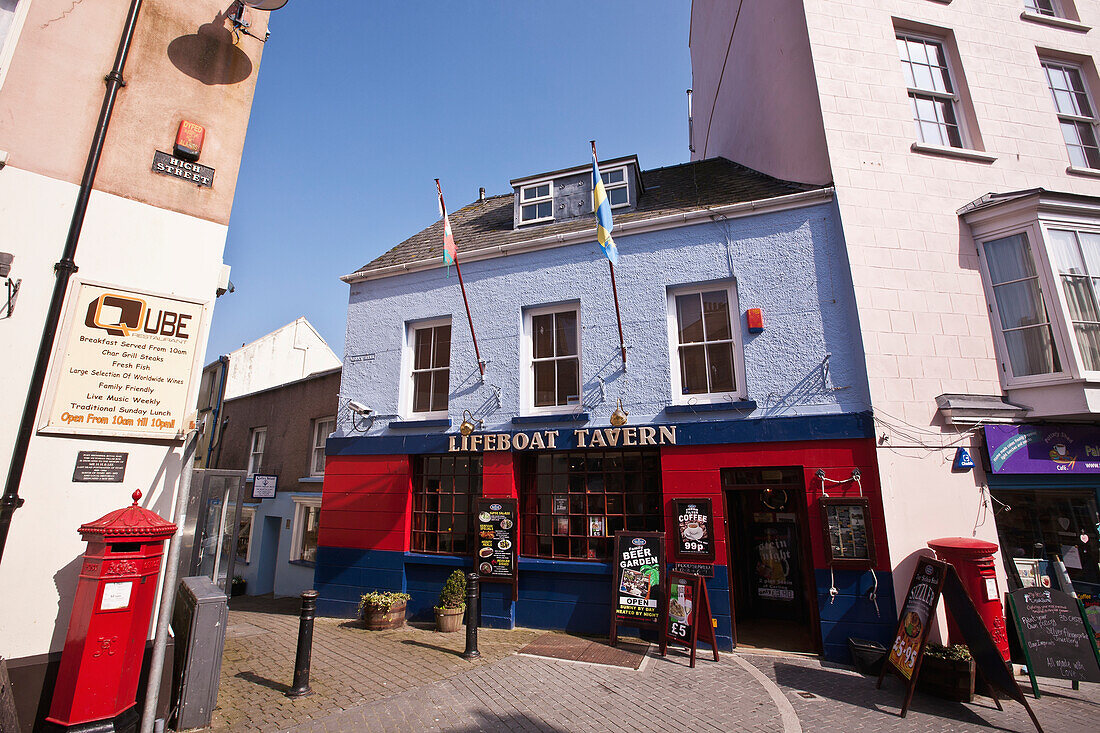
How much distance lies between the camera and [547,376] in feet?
32.1

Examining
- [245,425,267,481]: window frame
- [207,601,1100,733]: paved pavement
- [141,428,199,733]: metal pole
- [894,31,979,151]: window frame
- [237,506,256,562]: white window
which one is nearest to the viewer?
[141,428,199,733]: metal pole

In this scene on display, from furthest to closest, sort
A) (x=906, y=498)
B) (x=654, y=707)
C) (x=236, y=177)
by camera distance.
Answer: (x=906, y=498), (x=236, y=177), (x=654, y=707)

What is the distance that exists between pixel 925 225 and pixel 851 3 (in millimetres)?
4731

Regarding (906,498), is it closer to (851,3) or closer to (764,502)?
(764,502)

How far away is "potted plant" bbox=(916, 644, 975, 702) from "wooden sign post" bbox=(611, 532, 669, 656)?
308cm

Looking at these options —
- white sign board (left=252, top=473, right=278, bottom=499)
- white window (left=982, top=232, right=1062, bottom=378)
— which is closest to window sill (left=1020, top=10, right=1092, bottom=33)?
white window (left=982, top=232, right=1062, bottom=378)

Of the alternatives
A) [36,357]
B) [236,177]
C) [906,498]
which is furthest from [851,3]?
[36,357]

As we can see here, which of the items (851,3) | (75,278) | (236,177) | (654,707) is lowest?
(654,707)

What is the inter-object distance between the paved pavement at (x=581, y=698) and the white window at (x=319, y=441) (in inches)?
288

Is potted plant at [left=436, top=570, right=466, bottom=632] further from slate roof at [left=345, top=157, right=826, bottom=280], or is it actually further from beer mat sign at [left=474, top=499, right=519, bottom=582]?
slate roof at [left=345, top=157, right=826, bottom=280]

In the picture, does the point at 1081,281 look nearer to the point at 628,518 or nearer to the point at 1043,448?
the point at 1043,448

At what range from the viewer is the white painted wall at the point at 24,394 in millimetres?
4520

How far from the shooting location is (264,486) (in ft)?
47.7

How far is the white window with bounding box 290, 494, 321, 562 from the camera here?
14.2m
